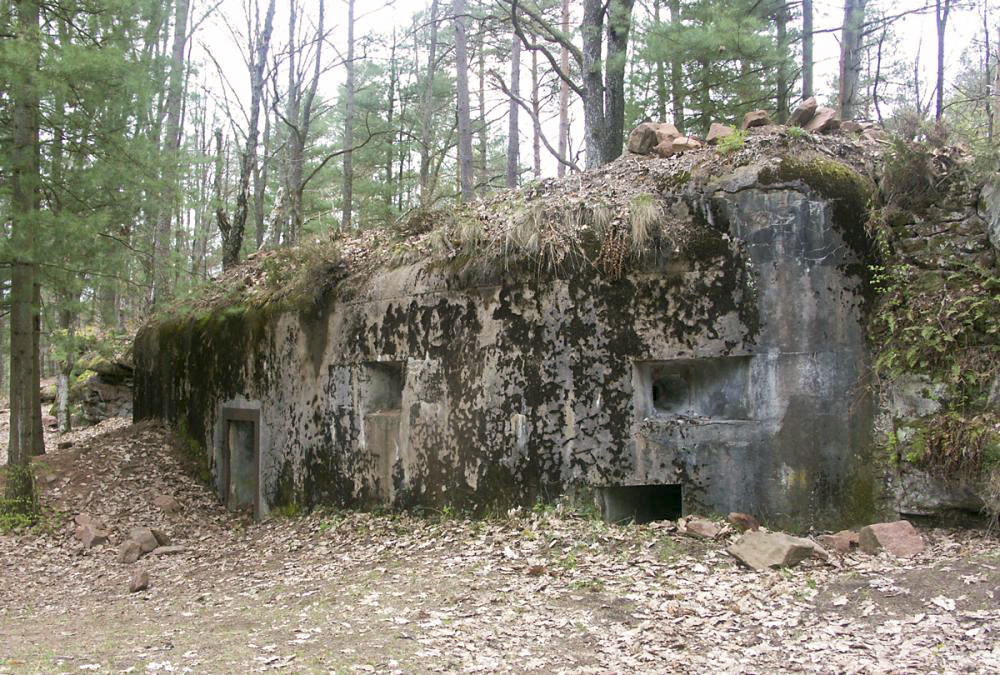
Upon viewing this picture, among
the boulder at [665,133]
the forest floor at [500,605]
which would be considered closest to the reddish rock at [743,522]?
the forest floor at [500,605]

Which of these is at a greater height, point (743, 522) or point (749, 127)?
point (749, 127)

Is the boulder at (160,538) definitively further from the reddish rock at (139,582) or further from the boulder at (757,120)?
Result: the boulder at (757,120)

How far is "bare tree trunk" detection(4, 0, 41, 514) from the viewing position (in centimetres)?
728

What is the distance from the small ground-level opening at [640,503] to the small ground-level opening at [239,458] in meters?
4.67

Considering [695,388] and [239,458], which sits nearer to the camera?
[695,388]

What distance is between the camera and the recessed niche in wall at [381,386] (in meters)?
7.75

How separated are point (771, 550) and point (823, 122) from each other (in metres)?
3.98

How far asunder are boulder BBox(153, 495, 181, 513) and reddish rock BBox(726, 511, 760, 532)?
20.9ft

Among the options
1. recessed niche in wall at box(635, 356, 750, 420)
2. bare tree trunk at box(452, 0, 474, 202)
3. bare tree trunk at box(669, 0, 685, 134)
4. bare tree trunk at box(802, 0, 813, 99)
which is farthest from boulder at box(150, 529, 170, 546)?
bare tree trunk at box(802, 0, 813, 99)

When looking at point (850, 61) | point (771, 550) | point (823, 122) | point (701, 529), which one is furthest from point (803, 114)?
point (850, 61)

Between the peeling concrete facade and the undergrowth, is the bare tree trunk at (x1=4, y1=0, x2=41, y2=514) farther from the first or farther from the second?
the undergrowth

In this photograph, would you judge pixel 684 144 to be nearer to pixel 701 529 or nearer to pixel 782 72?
pixel 701 529

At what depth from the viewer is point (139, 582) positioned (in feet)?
21.0

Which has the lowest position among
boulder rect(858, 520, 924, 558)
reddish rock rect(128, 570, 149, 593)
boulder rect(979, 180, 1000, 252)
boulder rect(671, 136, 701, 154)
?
reddish rock rect(128, 570, 149, 593)
